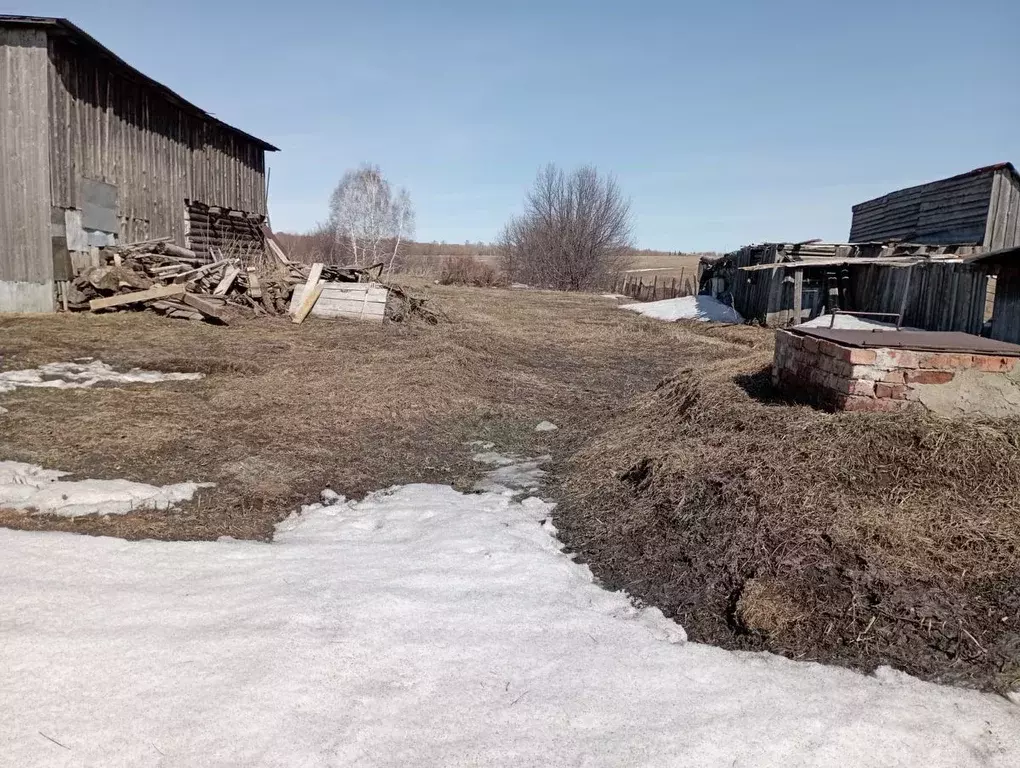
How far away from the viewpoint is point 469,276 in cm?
4394

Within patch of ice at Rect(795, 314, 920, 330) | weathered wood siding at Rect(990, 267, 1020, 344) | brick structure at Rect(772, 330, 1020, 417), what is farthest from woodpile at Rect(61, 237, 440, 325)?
brick structure at Rect(772, 330, 1020, 417)

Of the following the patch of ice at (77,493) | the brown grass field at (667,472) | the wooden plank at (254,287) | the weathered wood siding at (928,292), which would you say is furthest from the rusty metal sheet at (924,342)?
the wooden plank at (254,287)

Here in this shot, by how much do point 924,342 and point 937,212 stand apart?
20.2 metres

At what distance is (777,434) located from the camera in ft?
16.1

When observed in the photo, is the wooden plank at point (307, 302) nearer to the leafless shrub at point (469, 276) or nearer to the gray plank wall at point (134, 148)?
the gray plank wall at point (134, 148)

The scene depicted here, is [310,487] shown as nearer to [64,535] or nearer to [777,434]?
[64,535]

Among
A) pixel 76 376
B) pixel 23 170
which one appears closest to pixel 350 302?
pixel 23 170

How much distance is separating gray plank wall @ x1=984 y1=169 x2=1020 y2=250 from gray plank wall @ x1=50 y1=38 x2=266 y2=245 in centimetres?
2156

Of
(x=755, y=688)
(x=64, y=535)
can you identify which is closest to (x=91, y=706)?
(x=64, y=535)

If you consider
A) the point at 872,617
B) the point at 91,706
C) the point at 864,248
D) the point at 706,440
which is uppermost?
the point at 864,248

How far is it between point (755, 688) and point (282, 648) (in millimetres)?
2045

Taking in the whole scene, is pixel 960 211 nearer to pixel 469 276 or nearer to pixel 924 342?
pixel 924 342

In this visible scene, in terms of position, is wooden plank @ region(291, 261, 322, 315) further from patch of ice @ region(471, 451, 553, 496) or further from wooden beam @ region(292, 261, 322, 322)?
patch of ice @ region(471, 451, 553, 496)

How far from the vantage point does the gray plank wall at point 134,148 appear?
13.6 m
